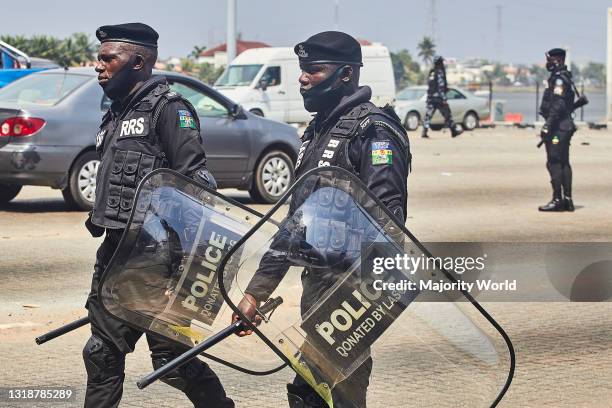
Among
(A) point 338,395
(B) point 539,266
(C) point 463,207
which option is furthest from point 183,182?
(C) point 463,207

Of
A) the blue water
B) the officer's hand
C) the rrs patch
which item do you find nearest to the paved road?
the officer's hand

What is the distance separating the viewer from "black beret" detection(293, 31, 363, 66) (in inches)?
172

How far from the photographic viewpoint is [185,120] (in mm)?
4750

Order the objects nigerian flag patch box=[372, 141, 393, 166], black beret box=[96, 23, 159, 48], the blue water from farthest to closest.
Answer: the blue water, black beret box=[96, 23, 159, 48], nigerian flag patch box=[372, 141, 393, 166]

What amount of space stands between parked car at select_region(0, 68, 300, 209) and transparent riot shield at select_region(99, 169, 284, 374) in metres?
8.72

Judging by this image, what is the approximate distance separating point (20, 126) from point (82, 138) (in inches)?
25.6

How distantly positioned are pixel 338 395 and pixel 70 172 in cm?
956

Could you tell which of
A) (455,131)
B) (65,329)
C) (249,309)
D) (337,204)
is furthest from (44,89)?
(455,131)

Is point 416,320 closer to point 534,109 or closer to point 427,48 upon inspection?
point 534,109

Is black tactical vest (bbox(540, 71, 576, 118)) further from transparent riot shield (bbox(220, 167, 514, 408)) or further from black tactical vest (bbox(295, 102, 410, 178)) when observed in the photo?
transparent riot shield (bbox(220, 167, 514, 408))

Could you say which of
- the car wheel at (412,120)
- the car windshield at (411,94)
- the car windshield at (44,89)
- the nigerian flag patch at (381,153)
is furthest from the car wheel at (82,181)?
the car windshield at (411,94)

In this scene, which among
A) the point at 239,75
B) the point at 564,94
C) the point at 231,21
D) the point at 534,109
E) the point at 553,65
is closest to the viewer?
the point at 553,65

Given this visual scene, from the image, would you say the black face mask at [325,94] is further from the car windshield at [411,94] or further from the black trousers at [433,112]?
the car windshield at [411,94]

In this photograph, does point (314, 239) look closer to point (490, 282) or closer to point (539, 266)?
point (490, 282)
